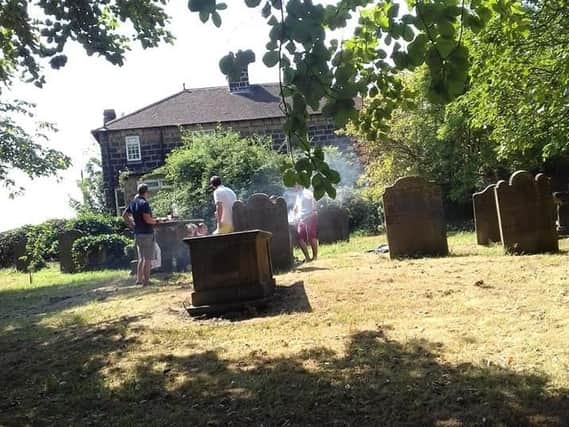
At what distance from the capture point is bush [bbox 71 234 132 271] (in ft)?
53.5

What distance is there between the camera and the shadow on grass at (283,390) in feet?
11.6

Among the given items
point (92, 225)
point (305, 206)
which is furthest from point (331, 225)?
point (305, 206)

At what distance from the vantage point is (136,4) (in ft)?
23.9

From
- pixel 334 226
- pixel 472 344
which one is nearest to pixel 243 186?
pixel 334 226

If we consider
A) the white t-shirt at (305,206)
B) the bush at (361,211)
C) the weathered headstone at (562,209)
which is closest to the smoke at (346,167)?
the bush at (361,211)

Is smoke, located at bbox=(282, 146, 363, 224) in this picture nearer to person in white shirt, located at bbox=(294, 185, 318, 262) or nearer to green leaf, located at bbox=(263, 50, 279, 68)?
person in white shirt, located at bbox=(294, 185, 318, 262)

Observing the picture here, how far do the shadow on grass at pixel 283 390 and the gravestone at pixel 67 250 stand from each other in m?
11.6

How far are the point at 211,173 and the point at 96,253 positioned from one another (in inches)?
247

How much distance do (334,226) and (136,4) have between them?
12.9m

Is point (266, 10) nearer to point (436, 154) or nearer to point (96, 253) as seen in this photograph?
point (96, 253)

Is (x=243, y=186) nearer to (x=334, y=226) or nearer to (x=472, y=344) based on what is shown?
(x=334, y=226)

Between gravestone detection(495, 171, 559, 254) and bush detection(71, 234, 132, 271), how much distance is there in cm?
1055

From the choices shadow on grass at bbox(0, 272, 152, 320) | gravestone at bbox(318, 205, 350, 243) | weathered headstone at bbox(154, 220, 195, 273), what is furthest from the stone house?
shadow on grass at bbox(0, 272, 152, 320)

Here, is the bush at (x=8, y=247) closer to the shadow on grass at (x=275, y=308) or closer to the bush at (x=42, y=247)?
the bush at (x=42, y=247)
